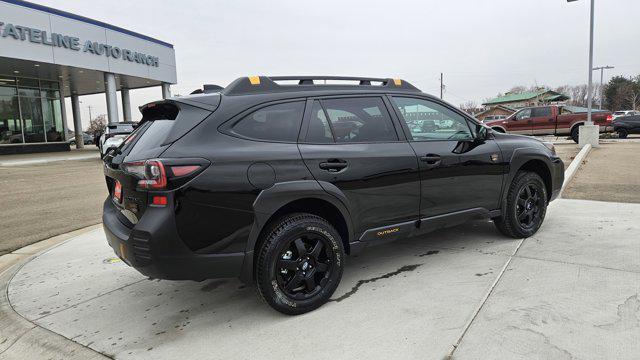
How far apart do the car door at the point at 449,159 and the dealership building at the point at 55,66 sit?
23.2m

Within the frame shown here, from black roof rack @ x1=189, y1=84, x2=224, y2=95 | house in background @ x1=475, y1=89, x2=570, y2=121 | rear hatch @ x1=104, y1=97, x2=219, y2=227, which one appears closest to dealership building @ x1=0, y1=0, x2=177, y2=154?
black roof rack @ x1=189, y1=84, x2=224, y2=95

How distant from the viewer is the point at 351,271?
12.9 ft

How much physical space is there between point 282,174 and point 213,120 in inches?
23.1

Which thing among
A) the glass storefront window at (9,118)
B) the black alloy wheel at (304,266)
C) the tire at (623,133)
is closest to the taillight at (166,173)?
the black alloy wheel at (304,266)

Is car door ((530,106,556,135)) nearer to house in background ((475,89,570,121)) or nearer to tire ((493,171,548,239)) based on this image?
tire ((493,171,548,239))

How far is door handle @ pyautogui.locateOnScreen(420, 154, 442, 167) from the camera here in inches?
146

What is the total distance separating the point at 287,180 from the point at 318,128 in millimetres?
547

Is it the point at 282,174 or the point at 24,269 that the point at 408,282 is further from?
the point at 24,269

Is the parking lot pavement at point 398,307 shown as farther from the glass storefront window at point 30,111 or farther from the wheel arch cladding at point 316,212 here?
the glass storefront window at point 30,111

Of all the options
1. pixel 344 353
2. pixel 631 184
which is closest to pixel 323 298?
pixel 344 353

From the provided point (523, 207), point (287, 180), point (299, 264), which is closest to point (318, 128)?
point (287, 180)

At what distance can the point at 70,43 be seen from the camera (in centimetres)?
2323

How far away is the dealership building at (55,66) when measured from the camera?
21.2 meters

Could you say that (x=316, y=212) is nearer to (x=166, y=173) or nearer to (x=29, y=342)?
(x=166, y=173)
